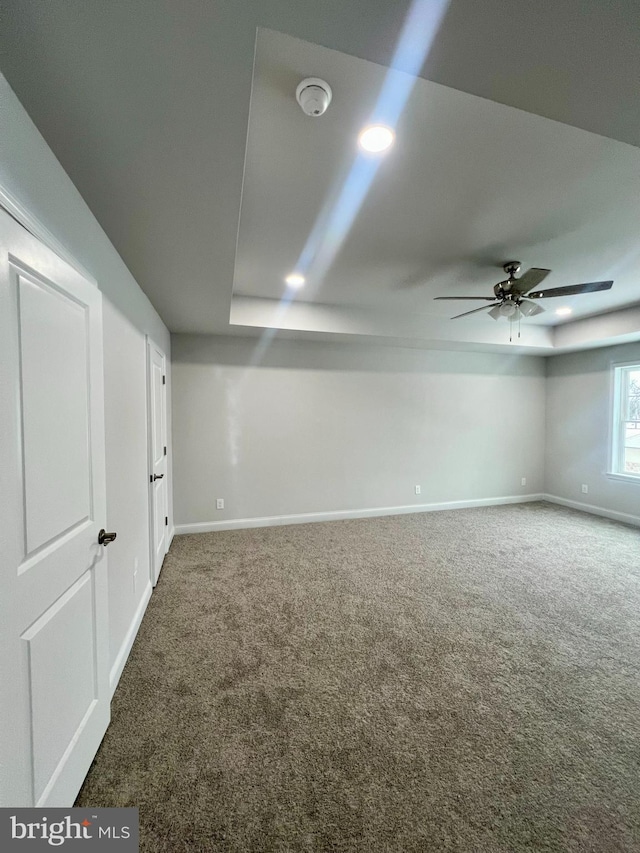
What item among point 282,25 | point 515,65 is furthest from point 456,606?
point 282,25

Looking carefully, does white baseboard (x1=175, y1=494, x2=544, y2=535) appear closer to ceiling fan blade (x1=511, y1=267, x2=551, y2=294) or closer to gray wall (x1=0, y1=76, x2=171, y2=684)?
gray wall (x1=0, y1=76, x2=171, y2=684)

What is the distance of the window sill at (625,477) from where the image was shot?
4.53m

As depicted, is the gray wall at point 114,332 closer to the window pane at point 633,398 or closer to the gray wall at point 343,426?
the gray wall at point 343,426

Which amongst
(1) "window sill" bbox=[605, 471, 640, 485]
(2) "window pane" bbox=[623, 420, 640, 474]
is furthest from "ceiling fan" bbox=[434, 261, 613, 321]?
(1) "window sill" bbox=[605, 471, 640, 485]

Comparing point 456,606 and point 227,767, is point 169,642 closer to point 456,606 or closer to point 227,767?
point 227,767

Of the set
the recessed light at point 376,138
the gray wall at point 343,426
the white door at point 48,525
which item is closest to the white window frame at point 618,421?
the gray wall at point 343,426

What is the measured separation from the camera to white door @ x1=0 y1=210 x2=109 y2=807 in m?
0.88

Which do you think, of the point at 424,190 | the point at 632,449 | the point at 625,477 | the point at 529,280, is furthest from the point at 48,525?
the point at 632,449

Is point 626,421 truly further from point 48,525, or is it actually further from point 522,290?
point 48,525

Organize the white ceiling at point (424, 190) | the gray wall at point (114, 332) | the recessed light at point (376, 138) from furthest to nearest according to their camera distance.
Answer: the recessed light at point (376, 138)
the white ceiling at point (424, 190)
the gray wall at point (114, 332)

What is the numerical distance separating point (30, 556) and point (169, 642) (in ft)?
5.04

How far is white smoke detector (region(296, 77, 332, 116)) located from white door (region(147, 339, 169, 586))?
1.98 metres

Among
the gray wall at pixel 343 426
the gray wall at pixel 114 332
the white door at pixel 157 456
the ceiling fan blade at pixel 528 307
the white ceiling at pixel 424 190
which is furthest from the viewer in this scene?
the gray wall at pixel 343 426

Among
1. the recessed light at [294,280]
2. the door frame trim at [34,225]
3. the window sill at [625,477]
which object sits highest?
the recessed light at [294,280]
